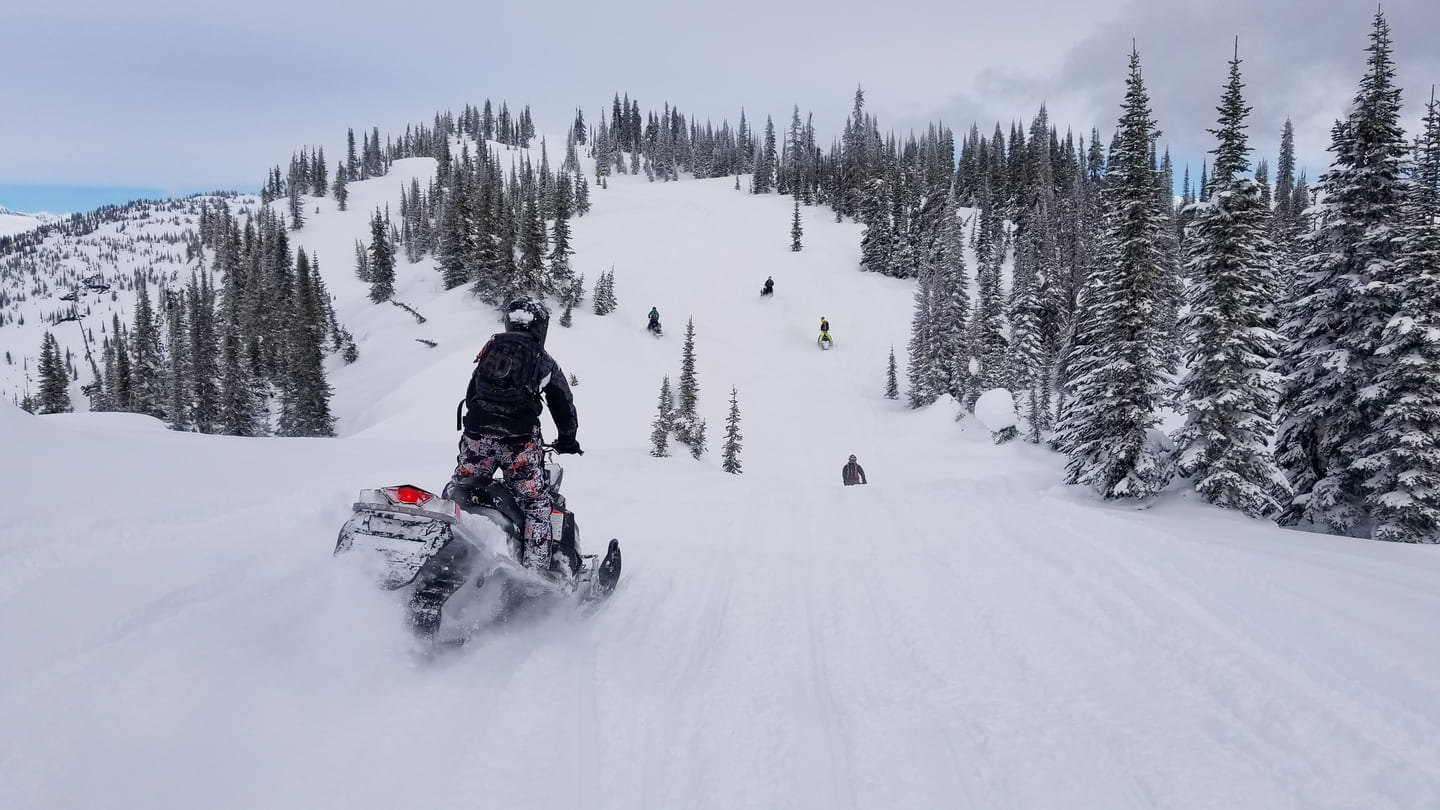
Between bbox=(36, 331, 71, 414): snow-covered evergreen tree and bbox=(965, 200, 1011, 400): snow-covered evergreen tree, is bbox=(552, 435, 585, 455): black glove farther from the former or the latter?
bbox=(36, 331, 71, 414): snow-covered evergreen tree

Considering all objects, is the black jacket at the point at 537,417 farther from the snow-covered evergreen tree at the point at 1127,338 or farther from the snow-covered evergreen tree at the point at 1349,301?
the snow-covered evergreen tree at the point at 1349,301

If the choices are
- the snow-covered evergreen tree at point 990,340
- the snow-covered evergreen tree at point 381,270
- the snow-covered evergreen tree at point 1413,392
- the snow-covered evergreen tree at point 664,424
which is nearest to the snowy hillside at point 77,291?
the snow-covered evergreen tree at point 381,270

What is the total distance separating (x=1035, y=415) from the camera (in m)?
34.8

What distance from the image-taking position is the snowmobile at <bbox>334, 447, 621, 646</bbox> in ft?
13.1

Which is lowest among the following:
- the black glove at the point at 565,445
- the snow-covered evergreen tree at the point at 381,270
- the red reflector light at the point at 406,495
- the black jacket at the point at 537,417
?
the red reflector light at the point at 406,495

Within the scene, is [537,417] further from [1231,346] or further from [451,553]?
[1231,346]

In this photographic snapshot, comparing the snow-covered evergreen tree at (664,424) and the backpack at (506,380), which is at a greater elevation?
the backpack at (506,380)

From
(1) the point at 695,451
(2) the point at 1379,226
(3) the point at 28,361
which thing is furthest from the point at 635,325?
(3) the point at 28,361

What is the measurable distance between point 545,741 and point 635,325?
46438mm

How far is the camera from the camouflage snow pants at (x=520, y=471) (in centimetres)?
514

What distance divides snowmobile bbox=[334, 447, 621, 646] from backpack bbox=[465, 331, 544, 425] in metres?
0.54

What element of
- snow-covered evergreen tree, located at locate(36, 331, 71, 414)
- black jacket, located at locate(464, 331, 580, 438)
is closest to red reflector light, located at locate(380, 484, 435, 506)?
black jacket, located at locate(464, 331, 580, 438)

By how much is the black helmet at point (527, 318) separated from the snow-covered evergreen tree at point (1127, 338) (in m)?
14.4

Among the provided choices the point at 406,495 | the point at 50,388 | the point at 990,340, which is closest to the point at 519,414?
the point at 406,495
